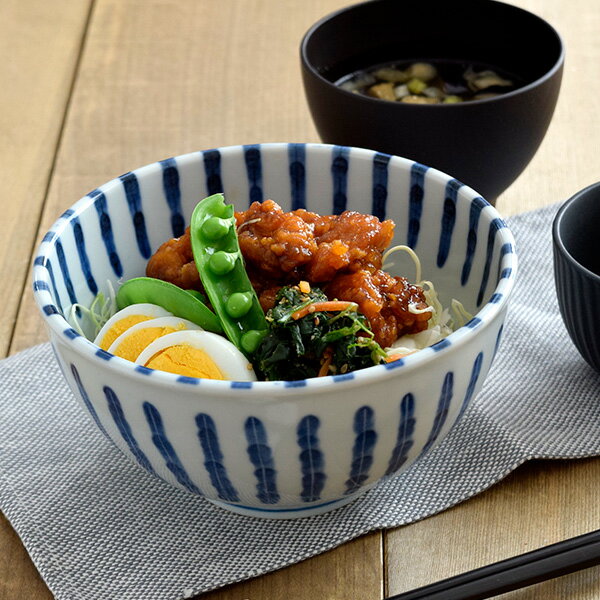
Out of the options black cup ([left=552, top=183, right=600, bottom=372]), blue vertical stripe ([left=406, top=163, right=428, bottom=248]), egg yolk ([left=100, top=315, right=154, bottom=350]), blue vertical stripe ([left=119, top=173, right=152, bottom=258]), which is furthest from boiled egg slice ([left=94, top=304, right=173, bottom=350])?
black cup ([left=552, top=183, right=600, bottom=372])

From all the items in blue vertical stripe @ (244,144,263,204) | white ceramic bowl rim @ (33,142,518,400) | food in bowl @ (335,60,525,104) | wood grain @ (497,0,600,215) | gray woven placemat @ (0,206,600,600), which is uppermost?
white ceramic bowl rim @ (33,142,518,400)

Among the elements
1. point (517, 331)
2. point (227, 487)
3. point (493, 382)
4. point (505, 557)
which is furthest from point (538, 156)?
point (227, 487)

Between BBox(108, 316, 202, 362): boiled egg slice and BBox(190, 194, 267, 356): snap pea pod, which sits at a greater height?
BBox(190, 194, 267, 356): snap pea pod

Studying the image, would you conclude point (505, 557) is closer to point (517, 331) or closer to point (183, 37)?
point (517, 331)

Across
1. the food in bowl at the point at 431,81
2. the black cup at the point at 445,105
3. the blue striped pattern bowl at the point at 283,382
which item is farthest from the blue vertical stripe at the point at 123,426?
the food in bowl at the point at 431,81

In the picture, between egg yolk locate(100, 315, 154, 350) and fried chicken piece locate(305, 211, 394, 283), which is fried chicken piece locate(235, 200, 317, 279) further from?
egg yolk locate(100, 315, 154, 350)

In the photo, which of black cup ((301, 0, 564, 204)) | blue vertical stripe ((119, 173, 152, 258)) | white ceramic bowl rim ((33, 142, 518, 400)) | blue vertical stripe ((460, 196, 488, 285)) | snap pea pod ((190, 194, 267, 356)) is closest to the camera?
white ceramic bowl rim ((33, 142, 518, 400))

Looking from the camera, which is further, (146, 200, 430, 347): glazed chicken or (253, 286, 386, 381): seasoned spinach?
(146, 200, 430, 347): glazed chicken
